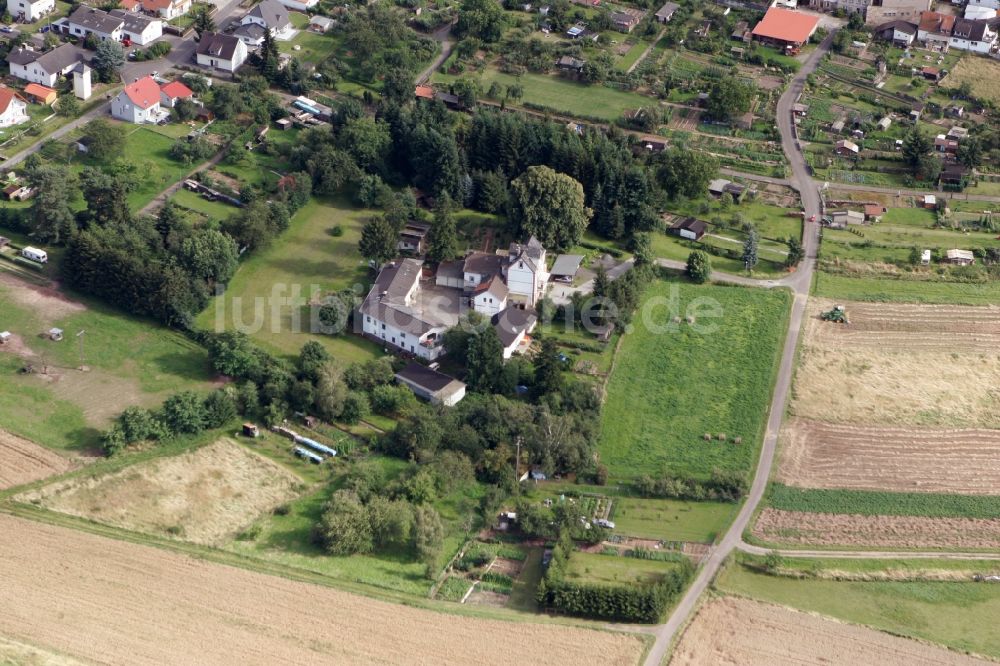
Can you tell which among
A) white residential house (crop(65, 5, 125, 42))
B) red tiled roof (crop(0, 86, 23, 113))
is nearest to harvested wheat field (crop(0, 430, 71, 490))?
red tiled roof (crop(0, 86, 23, 113))

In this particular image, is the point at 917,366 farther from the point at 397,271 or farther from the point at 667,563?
the point at 397,271

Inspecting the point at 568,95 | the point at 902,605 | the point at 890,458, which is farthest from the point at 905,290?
the point at 568,95

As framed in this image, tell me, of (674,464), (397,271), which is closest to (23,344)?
(397,271)

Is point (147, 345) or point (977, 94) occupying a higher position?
point (977, 94)

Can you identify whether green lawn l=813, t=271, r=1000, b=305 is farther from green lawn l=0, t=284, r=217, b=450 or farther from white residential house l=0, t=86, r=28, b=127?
white residential house l=0, t=86, r=28, b=127

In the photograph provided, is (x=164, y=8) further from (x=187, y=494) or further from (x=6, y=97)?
(x=187, y=494)
